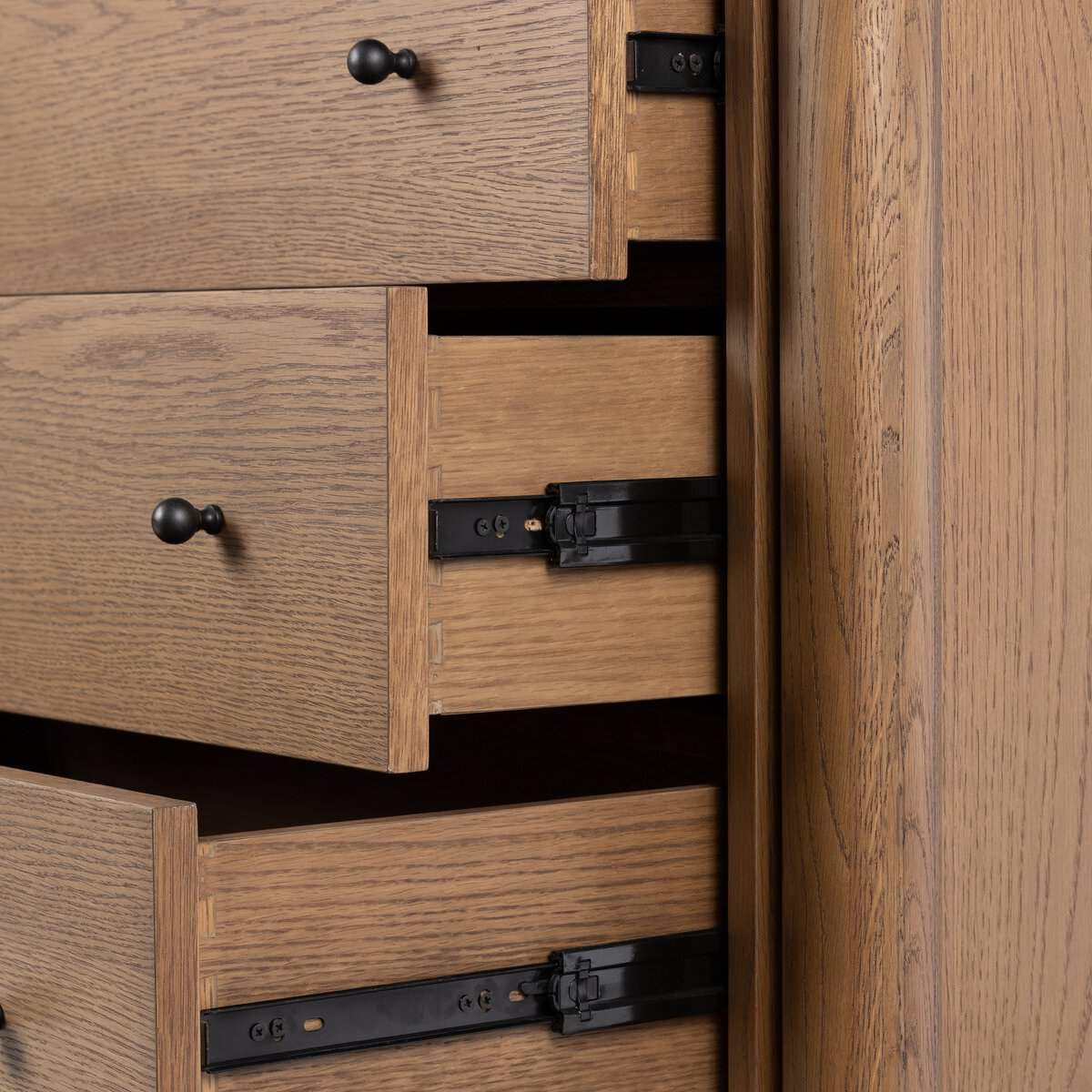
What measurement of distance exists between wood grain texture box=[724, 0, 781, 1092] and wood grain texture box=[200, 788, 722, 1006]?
2 centimetres

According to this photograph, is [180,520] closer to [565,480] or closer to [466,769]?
[565,480]

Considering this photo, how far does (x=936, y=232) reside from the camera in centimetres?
74

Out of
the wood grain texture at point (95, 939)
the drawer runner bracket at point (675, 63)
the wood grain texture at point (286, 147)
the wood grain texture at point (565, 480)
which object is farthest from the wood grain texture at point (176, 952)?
the drawer runner bracket at point (675, 63)

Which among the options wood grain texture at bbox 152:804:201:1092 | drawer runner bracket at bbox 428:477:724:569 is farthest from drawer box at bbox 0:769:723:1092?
drawer runner bracket at bbox 428:477:724:569

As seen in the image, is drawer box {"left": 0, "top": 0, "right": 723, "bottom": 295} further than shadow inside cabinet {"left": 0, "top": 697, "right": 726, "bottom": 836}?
No

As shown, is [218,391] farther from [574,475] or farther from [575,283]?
[575,283]

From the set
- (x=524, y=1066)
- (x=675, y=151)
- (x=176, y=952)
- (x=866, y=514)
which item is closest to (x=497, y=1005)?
(x=524, y=1066)

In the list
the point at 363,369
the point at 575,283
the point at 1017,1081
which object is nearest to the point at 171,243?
the point at 363,369

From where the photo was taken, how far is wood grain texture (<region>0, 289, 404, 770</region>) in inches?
28.9

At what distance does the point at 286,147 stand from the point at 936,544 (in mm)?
308

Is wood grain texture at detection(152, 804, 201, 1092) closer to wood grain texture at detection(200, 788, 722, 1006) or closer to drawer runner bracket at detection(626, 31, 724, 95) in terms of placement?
wood grain texture at detection(200, 788, 722, 1006)

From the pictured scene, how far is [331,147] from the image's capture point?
0.78 meters

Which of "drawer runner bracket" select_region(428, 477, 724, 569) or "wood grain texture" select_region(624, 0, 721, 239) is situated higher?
"wood grain texture" select_region(624, 0, 721, 239)

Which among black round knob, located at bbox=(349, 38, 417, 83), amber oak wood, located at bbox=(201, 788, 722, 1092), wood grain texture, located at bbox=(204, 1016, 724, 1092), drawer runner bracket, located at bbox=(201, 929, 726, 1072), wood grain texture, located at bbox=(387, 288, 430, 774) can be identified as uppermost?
black round knob, located at bbox=(349, 38, 417, 83)
